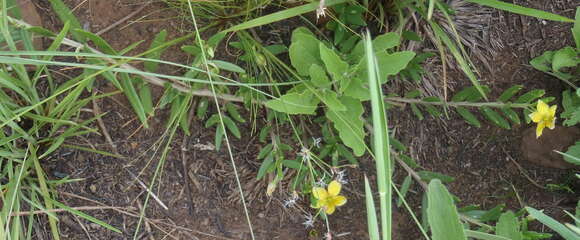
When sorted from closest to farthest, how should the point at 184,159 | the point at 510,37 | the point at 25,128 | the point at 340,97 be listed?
the point at 340,97
the point at 25,128
the point at 184,159
the point at 510,37

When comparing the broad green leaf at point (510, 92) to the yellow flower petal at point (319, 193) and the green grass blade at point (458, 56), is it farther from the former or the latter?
the yellow flower petal at point (319, 193)

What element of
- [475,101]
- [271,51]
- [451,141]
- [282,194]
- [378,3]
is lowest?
[282,194]

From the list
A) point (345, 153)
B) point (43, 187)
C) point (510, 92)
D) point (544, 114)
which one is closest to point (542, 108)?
point (544, 114)

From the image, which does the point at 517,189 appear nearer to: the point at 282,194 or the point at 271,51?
the point at 282,194

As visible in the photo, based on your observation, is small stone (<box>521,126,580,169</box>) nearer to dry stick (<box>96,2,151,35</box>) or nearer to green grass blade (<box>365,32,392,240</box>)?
green grass blade (<box>365,32,392,240</box>)

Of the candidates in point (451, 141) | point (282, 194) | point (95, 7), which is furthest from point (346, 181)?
point (95, 7)

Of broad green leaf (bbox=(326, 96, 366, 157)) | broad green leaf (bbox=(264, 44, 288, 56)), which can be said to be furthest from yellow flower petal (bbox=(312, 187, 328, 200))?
broad green leaf (bbox=(264, 44, 288, 56))

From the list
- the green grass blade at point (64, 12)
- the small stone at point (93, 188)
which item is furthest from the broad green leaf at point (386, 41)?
the small stone at point (93, 188)
